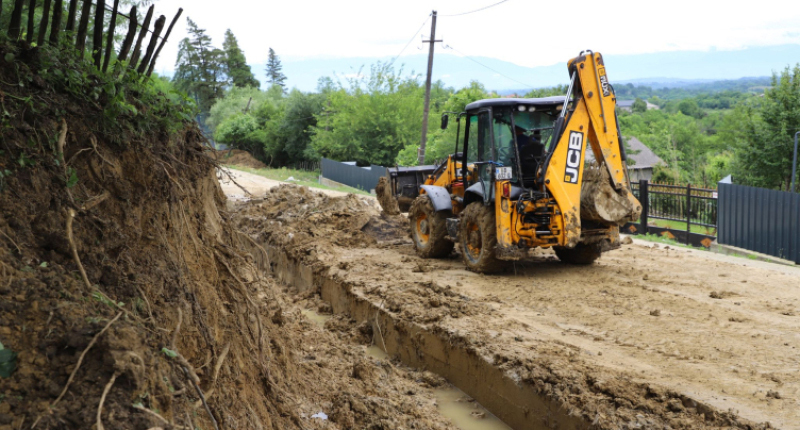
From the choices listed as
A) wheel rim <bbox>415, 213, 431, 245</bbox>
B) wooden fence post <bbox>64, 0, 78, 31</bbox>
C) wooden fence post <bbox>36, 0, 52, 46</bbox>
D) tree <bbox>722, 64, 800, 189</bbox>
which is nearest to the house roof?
tree <bbox>722, 64, 800, 189</bbox>

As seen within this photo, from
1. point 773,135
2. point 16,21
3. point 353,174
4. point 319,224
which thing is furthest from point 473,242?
point 353,174

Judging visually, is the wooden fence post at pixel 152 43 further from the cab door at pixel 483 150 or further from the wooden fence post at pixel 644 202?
the wooden fence post at pixel 644 202

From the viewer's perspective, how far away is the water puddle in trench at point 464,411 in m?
6.23

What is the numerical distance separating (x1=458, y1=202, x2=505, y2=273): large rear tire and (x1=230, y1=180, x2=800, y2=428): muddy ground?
0.20 m

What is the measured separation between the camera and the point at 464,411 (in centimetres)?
652

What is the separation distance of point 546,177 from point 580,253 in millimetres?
→ 1923

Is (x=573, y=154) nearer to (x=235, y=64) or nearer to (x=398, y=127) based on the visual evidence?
(x=398, y=127)

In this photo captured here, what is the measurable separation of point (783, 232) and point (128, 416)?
1378cm

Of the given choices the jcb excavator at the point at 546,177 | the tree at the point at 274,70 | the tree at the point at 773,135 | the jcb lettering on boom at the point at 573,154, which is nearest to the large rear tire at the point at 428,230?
the jcb excavator at the point at 546,177

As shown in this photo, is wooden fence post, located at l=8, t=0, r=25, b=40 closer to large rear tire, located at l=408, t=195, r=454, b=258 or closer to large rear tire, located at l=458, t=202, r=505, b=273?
large rear tire, located at l=458, t=202, r=505, b=273

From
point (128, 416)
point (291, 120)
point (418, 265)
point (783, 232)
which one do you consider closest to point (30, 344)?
point (128, 416)

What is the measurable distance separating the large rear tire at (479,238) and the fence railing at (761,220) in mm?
7093

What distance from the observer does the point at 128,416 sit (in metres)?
2.84

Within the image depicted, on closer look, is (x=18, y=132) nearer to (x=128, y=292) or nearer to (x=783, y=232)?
(x=128, y=292)
